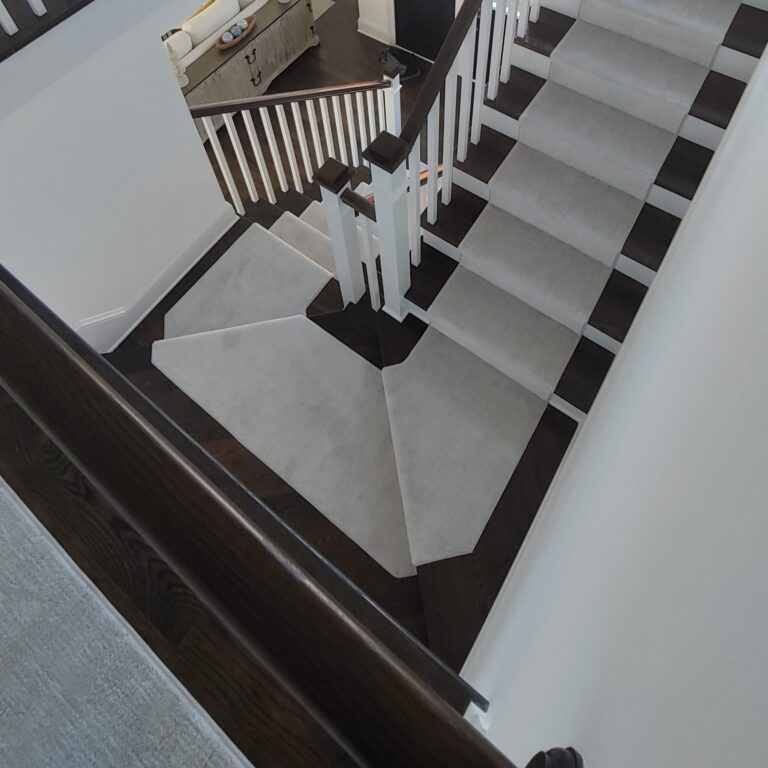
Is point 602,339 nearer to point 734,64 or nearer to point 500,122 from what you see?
point 500,122

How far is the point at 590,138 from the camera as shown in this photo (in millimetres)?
2574

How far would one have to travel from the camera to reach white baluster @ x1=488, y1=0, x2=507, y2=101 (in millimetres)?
2342

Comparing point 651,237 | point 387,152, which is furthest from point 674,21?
point 387,152

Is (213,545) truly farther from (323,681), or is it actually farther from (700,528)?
(700,528)

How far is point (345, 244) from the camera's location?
261 cm

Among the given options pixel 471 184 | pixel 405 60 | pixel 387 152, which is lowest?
pixel 405 60

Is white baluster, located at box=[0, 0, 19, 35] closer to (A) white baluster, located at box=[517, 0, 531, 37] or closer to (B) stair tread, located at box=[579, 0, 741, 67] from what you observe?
(A) white baluster, located at box=[517, 0, 531, 37]

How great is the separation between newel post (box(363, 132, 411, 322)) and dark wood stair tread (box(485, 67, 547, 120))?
757 millimetres

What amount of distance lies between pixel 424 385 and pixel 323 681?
7.62ft

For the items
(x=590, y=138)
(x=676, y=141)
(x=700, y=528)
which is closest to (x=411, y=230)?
(x=590, y=138)

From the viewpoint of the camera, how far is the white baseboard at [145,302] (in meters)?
2.98

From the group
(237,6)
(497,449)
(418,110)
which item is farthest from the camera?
(237,6)

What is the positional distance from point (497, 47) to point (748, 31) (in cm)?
101

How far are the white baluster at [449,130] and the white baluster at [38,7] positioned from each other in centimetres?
141
